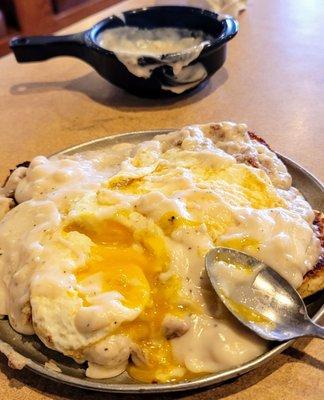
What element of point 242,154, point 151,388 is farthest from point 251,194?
point 151,388

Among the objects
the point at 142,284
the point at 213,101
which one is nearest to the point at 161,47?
the point at 213,101

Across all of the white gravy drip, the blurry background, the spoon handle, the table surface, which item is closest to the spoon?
the spoon handle

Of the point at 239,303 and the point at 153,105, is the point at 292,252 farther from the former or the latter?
the point at 153,105

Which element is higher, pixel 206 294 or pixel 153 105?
pixel 206 294

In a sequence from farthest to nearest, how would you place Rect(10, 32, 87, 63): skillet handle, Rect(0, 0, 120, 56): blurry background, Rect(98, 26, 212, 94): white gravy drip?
1. Rect(0, 0, 120, 56): blurry background
2. Rect(10, 32, 87, 63): skillet handle
3. Rect(98, 26, 212, 94): white gravy drip

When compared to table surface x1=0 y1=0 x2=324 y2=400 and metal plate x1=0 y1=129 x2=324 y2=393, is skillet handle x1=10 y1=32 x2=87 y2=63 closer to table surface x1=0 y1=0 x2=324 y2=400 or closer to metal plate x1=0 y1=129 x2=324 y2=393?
table surface x1=0 y1=0 x2=324 y2=400

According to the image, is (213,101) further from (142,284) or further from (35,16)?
(35,16)

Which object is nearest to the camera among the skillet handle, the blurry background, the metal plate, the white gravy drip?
the metal plate
